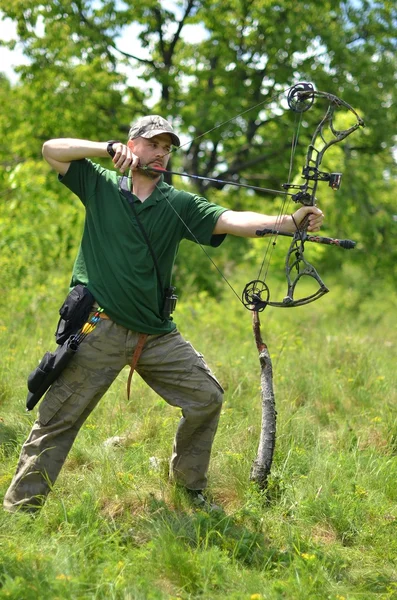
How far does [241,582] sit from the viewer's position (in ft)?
11.0

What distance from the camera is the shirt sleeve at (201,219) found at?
13.4 feet

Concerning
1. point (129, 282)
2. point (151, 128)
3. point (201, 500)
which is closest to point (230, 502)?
point (201, 500)

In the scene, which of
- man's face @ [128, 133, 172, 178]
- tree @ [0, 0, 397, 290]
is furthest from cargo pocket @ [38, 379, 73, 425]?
tree @ [0, 0, 397, 290]

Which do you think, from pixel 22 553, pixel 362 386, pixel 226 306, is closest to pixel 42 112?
pixel 226 306

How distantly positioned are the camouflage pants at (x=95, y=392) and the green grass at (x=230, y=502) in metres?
0.20

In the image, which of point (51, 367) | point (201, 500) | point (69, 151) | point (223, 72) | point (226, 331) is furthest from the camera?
point (223, 72)

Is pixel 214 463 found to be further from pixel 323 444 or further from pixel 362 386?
pixel 362 386

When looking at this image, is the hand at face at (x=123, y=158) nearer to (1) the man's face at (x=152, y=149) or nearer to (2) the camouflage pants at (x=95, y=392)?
(1) the man's face at (x=152, y=149)

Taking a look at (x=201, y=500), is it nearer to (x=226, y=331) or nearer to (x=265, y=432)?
(x=265, y=432)

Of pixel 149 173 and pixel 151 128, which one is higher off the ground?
pixel 151 128

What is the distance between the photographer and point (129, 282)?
12.9ft

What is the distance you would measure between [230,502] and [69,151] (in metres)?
2.29

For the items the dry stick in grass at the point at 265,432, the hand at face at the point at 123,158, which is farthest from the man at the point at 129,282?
the dry stick in grass at the point at 265,432

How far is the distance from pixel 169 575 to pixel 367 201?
10.2 meters
